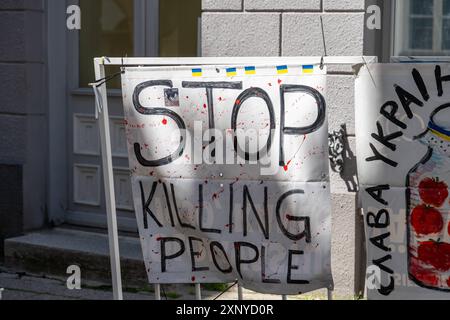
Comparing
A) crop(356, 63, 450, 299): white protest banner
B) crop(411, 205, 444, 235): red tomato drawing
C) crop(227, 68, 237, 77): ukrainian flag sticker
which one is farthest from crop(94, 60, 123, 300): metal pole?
crop(411, 205, 444, 235): red tomato drawing

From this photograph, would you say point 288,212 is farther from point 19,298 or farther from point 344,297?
point 19,298

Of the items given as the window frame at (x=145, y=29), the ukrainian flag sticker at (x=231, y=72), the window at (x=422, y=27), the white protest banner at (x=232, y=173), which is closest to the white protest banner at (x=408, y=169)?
the white protest banner at (x=232, y=173)

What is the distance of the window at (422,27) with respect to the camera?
266 inches

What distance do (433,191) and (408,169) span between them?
0.17 meters

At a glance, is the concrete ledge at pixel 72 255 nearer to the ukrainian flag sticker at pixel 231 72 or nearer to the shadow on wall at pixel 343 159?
the shadow on wall at pixel 343 159

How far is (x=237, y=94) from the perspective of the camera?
15.5 feet

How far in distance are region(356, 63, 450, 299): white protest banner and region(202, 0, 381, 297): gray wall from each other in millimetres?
1934

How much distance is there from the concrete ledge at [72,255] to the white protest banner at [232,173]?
2.39 meters

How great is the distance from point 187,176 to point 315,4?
249cm

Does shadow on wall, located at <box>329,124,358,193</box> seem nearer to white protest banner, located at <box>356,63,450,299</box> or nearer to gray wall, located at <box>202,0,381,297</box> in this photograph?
gray wall, located at <box>202,0,381,297</box>

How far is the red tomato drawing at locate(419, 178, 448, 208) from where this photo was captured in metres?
4.59

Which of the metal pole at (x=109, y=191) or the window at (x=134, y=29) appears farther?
the window at (x=134, y=29)

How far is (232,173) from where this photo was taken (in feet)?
15.6

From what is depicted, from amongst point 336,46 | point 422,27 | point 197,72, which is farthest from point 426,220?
point 422,27
